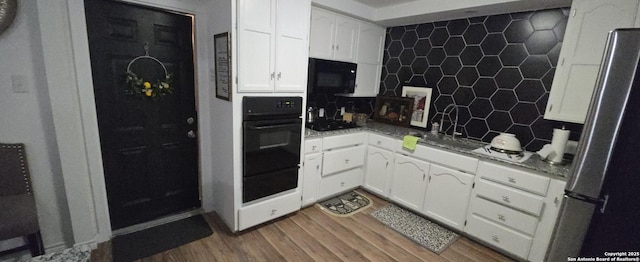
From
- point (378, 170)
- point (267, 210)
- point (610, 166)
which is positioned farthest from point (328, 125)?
point (610, 166)

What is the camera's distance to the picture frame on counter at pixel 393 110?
3263 mm

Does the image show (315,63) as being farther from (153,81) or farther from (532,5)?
(532,5)

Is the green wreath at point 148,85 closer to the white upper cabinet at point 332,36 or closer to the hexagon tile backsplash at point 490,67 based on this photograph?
the white upper cabinet at point 332,36

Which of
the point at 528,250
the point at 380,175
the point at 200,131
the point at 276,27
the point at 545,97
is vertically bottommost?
the point at 528,250

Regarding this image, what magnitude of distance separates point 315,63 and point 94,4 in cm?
187

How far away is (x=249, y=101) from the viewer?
2051 millimetres

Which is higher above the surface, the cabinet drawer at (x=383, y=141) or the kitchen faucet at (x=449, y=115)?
the kitchen faucet at (x=449, y=115)

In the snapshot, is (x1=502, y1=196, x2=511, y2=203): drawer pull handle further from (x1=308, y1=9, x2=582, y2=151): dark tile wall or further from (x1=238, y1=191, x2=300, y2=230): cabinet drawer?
(x1=238, y1=191, x2=300, y2=230): cabinet drawer

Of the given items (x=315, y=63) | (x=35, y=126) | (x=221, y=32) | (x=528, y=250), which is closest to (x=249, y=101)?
(x=221, y=32)

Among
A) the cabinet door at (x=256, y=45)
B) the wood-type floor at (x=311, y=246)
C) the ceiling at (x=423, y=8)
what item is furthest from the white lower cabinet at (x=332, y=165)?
the ceiling at (x=423, y=8)

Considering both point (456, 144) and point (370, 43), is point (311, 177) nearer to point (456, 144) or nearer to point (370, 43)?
point (456, 144)

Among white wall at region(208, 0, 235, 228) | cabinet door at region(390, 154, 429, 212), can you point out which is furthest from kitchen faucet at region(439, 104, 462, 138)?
white wall at region(208, 0, 235, 228)

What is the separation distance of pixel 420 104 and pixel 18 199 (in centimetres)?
375

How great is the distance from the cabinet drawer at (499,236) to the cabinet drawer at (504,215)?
5cm
